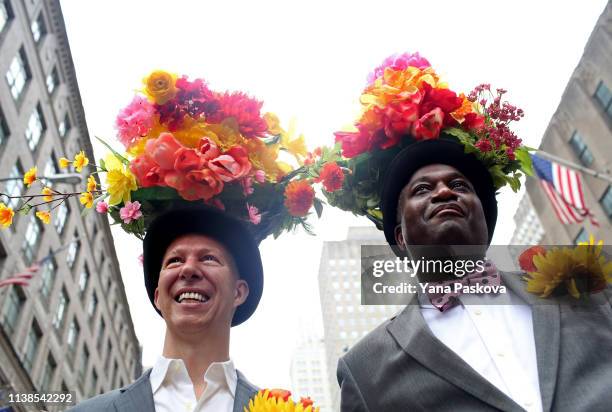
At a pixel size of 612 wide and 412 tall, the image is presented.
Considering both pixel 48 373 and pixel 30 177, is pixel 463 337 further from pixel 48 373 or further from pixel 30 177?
pixel 48 373

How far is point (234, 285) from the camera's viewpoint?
4293 mm

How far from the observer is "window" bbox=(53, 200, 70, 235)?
28727mm

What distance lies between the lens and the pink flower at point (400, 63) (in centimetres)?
459

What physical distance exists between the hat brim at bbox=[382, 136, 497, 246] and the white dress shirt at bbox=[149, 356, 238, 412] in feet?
5.12

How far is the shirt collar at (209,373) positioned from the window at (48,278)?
2530 cm

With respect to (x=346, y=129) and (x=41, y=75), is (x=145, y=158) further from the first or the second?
(x=41, y=75)

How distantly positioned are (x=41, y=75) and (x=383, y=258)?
2763cm

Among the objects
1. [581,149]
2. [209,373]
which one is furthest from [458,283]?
[581,149]

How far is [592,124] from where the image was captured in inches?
1003

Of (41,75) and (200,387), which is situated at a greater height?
(41,75)

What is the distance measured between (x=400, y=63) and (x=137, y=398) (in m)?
3.11

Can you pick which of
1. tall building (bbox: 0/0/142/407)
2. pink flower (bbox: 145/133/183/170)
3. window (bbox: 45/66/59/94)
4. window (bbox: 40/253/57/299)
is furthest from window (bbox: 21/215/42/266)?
pink flower (bbox: 145/133/183/170)

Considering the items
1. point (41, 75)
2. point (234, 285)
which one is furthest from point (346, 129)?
point (41, 75)

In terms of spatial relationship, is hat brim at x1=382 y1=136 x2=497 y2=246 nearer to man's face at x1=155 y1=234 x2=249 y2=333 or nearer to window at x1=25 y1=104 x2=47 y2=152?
man's face at x1=155 y1=234 x2=249 y2=333
